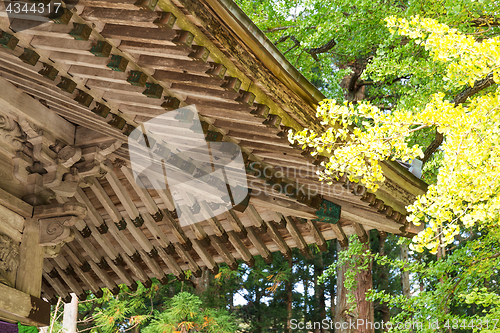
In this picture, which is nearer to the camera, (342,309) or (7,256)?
(7,256)

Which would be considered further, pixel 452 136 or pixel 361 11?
pixel 361 11

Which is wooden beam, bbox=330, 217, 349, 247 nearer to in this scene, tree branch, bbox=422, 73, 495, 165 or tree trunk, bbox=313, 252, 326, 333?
tree branch, bbox=422, 73, 495, 165

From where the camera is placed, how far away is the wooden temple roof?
214cm

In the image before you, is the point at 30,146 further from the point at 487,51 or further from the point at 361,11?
the point at 361,11

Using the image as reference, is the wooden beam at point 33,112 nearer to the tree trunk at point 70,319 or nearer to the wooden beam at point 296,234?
the wooden beam at point 296,234

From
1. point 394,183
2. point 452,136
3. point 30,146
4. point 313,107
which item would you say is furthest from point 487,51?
point 30,146

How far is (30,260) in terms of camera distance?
3043 mm

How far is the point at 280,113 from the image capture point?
2709 millimetres

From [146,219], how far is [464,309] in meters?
16.3

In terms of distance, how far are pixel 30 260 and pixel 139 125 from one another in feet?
3.92

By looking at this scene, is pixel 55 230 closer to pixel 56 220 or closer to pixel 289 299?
pixel 56 220

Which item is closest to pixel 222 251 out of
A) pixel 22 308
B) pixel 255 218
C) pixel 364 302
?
pixel 255 218

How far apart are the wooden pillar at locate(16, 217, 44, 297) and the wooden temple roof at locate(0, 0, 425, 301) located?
0.06 metres

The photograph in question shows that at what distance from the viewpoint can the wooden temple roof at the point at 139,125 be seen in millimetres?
2145
